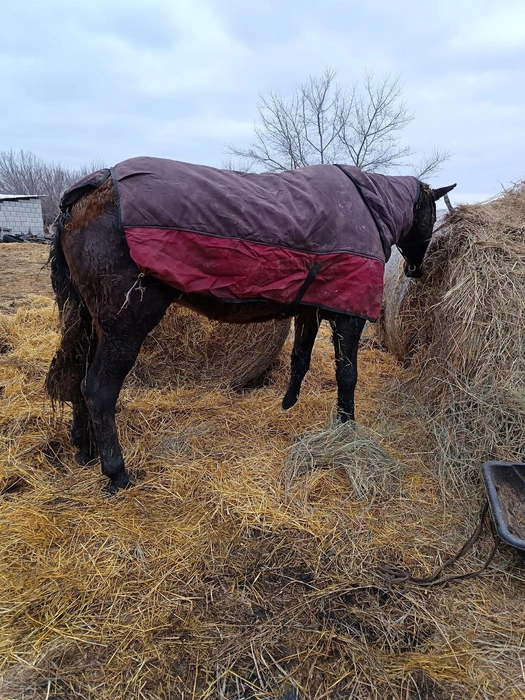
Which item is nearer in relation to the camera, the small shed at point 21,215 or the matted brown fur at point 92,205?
the matted brown fur at point 92,205

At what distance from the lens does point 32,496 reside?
8.18 ft

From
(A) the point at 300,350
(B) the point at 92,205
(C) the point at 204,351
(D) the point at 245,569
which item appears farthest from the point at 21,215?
(D) the point at 245,569

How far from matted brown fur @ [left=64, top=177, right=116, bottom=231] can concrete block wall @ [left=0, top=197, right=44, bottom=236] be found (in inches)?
876

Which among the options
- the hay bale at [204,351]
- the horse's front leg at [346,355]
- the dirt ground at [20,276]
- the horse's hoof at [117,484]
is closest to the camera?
the horse's hoof at [117,484]

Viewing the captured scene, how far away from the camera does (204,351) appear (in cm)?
437

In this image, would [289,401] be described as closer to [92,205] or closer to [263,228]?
[263,228]

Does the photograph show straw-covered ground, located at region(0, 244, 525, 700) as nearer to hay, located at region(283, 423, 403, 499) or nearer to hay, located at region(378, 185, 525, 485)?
hay, located at region(283, 423, 403, 499)

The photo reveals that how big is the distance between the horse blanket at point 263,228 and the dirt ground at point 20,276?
344 centimetres

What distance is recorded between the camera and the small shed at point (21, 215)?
2177 centimetres

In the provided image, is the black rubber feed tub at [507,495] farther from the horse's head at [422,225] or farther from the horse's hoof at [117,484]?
the horse's hoof at [117,484]

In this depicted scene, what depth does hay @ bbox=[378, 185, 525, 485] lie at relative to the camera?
268 cm

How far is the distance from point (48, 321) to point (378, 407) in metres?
4.02

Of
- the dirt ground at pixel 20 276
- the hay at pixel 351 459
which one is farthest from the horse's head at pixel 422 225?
the dirt ground at pixel 20 276

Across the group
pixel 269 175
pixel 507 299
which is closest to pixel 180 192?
pixel 269 175
